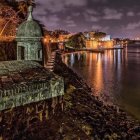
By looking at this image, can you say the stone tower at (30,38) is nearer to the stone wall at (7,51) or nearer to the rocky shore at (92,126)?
the rocky shore at (92,126)

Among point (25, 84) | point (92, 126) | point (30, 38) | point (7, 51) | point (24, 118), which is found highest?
point (30, 38)

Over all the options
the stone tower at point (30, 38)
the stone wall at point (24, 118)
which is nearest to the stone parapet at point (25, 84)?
the stone wall at point (24, 118)

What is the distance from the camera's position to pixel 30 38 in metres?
17.0

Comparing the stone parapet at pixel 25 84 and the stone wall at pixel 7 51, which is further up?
the stone wall at pixel 7 51

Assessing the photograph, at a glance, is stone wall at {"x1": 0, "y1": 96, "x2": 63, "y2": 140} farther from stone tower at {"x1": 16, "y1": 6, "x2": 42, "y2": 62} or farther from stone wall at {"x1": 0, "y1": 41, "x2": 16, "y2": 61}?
stone wall at {"x1": 0, "y1": 41, "x2": 16, "y2": 61}

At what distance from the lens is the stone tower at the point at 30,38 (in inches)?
661

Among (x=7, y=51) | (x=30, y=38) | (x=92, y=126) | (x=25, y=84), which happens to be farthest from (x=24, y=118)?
(x=7, y=51)

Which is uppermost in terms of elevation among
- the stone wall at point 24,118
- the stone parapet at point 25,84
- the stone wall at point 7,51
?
the stone wall at point 7,51

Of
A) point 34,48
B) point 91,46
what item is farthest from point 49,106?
point 91,46

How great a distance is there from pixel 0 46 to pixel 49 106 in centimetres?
1386

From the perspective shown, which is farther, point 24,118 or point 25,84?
point 25,84

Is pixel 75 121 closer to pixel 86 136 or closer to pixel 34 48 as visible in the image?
pixel 86 136

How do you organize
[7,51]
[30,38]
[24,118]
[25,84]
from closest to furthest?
[24,118], [25,84], [30,38], [7,51]

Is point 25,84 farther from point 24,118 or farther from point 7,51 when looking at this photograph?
point 7,51
